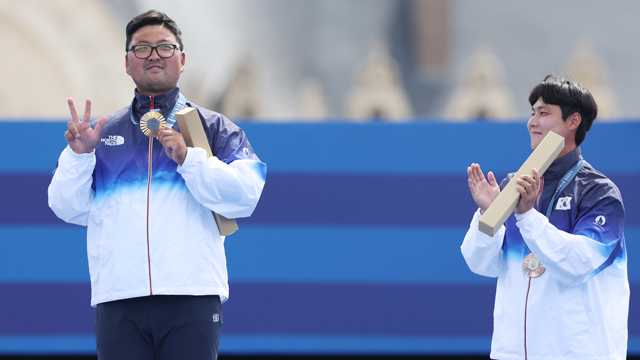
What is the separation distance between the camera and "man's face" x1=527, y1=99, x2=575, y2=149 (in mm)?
2410

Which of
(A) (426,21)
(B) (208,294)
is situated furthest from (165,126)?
(A) (426,21)

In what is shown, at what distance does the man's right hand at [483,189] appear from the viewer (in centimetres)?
237

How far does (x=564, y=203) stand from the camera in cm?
235

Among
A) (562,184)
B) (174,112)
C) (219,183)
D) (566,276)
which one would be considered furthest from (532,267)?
(174,112)

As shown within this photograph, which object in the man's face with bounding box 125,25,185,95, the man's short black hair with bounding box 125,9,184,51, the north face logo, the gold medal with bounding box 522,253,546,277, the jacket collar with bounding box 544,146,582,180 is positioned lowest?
the gold medal with bounding box 522,253,546,277

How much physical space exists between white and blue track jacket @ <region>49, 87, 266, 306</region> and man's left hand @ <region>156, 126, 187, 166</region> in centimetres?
3

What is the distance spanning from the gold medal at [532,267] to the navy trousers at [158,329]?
3.81ft

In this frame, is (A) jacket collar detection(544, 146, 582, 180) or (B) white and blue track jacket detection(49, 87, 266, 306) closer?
(B) white and blue track jacket detection(49, 87, 266, 306)

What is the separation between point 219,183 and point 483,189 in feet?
3.19

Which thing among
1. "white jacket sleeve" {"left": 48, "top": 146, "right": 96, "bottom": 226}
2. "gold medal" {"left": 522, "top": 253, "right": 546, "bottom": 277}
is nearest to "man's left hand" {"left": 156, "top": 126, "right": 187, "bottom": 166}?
"white jacket sleeve" {"left": 48, "top": 146, "right": 96, "bottom": 226}

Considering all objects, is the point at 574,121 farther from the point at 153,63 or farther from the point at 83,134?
the point at 83,134

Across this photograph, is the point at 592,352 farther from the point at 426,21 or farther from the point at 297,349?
the point at 426,21

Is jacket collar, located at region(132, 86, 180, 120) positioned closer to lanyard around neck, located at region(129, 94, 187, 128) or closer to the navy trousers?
lanyard around neck, located at region(129, 94, 187, 128)

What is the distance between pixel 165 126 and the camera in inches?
92.9
